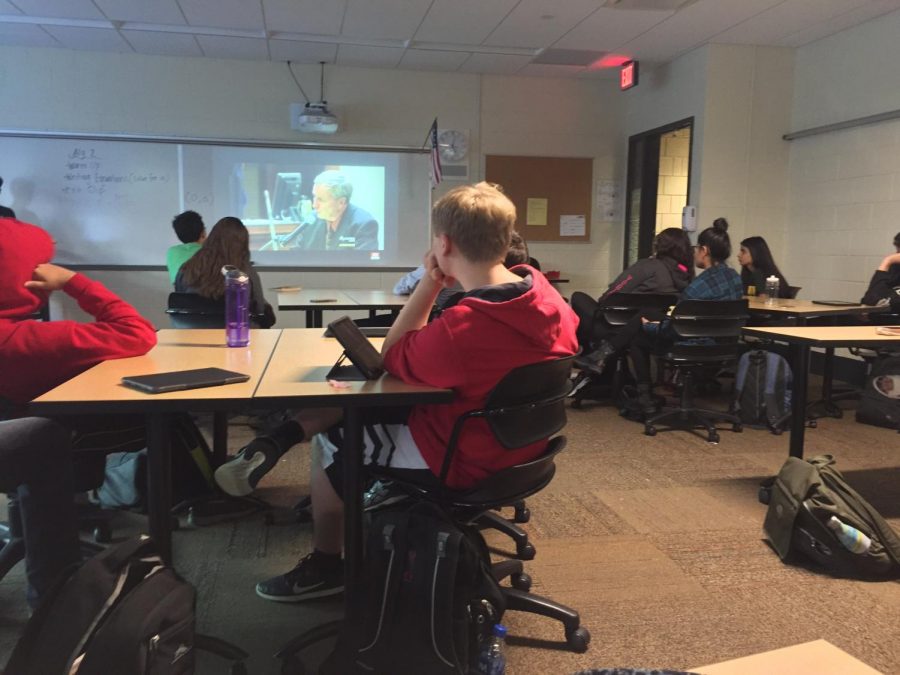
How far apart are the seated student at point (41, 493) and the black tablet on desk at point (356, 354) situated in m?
0.68

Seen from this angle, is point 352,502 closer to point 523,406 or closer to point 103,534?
point 523,406

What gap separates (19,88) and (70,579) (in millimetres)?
5846

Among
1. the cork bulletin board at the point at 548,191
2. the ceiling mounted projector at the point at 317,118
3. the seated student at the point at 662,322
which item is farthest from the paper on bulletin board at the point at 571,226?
the seated student at the point at 662,322

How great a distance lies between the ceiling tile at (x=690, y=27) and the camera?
462 centimetres

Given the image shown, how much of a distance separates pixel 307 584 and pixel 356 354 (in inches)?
30.9

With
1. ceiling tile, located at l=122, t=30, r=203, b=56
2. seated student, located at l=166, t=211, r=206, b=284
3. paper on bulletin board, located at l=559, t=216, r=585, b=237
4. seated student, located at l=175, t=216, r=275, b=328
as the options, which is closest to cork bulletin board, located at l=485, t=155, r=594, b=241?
paper on bulletin board, located at l=559, t=216, r=585, b=237

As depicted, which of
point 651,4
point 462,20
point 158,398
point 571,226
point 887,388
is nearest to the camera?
point 158,398

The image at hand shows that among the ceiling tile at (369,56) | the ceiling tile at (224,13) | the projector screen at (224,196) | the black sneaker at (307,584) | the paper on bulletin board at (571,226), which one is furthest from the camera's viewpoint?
the paper on bulletin board at (571,226)

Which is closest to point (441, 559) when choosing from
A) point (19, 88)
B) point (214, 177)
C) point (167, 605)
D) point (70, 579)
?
point (167, 605)

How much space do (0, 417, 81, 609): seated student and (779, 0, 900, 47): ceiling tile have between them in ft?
17.3

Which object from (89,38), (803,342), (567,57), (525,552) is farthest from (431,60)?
(525,552)

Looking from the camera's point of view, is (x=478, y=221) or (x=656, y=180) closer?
(x=478, y=221)

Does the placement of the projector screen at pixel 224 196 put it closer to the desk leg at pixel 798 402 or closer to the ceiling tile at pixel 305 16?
the ceiling tile at pixel 305 16

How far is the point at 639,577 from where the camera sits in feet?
7.12
